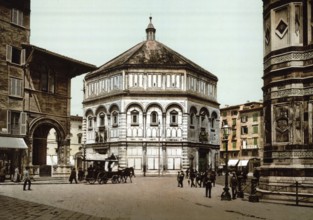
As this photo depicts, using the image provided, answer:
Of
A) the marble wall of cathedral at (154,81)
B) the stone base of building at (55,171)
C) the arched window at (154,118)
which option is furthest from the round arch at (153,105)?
the stone base of building at (55,171)

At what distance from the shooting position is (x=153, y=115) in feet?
190

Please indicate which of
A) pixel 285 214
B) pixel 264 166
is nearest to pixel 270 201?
pixel 264 166

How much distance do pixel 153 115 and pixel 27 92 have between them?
2587 cm

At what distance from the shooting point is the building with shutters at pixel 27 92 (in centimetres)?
3234

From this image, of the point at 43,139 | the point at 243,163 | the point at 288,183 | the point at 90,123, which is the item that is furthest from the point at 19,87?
the point at 243,163

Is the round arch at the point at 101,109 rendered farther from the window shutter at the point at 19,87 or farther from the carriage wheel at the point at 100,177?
the carriage wheel at the point at 100,177

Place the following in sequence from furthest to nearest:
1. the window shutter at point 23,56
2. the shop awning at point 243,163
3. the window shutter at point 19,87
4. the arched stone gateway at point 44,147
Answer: the shop awning at point 243,163, the arched stone gateway at point 44,147, the window shutter at point 23,56, the window shutter at point 19,87

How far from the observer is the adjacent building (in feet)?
254

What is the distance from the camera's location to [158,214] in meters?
14.2

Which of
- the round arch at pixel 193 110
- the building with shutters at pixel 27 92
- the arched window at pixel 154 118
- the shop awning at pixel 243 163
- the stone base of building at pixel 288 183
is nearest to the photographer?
the stone base of building at pixel 288 183

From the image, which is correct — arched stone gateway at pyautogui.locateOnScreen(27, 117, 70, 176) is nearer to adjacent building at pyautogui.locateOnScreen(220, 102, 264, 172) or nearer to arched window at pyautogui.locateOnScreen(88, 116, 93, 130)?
arched window at pyautogui.locateOnScreen(88, 116, 93, 130)

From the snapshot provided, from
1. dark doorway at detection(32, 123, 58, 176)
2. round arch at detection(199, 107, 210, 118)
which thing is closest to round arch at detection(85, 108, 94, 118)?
round arch at detection(199, 107, 210, 118)

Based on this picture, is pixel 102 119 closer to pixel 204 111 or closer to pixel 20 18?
pixel 204 111

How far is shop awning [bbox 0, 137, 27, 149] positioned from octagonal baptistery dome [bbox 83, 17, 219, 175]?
24754mm
